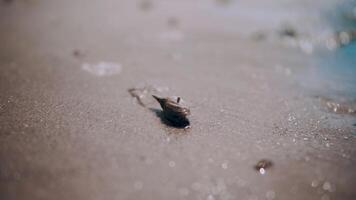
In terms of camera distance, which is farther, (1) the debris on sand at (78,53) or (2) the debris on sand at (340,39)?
(2) the debris on sand at (340,39)

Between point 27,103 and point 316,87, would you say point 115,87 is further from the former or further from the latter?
point 316,87

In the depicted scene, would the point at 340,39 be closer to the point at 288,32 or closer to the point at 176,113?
the point at 288,32

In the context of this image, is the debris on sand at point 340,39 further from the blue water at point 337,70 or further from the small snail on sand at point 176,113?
the small snail on sand at point 176,113

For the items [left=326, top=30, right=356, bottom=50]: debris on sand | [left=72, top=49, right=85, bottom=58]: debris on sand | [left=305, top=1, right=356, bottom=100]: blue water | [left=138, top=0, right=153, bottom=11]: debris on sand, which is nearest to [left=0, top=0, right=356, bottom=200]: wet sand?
[left=72, top=49, right=85, bottom=58]: debris on sand

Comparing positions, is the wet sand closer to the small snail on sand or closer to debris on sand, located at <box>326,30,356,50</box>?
the small snail on sand

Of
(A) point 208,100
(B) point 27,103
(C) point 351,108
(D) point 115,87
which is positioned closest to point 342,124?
(C) point 351,108

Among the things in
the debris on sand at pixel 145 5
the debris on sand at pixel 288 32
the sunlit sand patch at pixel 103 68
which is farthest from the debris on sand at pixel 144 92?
the debris on sand at pixel 145 5

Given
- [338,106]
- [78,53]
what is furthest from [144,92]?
[338,106]
